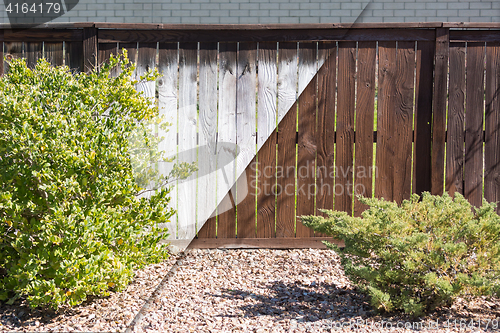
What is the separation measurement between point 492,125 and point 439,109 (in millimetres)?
504

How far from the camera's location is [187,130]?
3.48 metres

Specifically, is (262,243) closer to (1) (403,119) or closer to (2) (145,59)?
(1) (403,119)

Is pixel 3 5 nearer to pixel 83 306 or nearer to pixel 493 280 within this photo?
pixel 83 306

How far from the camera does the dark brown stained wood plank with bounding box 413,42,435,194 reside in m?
3.49

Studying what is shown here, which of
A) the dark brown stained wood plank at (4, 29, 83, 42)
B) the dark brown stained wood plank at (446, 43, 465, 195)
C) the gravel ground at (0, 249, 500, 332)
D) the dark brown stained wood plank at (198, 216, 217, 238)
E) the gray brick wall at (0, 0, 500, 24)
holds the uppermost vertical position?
the gray brick wall at (0, 0, 500, 24)

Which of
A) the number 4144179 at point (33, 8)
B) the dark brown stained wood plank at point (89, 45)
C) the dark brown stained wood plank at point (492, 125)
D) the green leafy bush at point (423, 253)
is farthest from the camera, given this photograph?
the number 4144179 at point (33, 8)

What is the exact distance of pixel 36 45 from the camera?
3.47 metres

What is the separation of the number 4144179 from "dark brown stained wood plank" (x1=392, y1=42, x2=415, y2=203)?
4.72 metres

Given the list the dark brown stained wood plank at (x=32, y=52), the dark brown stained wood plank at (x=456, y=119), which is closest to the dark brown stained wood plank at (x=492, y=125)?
the dark brown stained wood plank at (x=456, y=119)

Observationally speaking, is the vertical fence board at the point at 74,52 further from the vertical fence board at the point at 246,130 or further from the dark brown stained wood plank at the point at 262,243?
the dark brown stained wood plank at the point at 262,243

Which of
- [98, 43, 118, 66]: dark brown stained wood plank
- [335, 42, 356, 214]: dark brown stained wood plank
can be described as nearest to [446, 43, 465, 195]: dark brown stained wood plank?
[335, 42, 356, 214]: dark brown stained wood plank

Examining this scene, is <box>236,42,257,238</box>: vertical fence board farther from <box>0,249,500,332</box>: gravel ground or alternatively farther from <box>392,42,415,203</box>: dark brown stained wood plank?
<box>392,42,415,203</box>: dark brown stained wood plank

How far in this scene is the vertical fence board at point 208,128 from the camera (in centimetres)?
344

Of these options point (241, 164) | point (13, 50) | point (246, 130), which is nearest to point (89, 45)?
point (13, 50)
